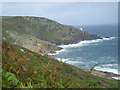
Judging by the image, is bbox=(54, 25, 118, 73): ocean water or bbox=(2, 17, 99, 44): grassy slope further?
bbox=(2, 17, 99, 44): grassy slope

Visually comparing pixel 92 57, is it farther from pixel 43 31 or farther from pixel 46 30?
pixel 46 30

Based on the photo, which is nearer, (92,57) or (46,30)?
(92,57)

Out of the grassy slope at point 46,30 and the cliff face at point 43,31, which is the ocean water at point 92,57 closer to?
the cliff face at point 43,31

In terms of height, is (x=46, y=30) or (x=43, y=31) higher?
(x=46, y=30)

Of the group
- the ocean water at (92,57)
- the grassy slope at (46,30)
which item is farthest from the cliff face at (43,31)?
the ocean water at (92,57)

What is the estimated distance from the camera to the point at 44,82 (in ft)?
10.5

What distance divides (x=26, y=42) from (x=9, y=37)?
1037cm

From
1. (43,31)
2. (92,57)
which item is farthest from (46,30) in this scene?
(92,57)

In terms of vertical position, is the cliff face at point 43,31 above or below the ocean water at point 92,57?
above

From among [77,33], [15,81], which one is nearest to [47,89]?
[15,81]

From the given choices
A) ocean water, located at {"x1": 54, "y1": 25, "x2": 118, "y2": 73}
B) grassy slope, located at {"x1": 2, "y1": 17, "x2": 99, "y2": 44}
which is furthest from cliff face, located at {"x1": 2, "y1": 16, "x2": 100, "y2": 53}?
ocean water, located at {"x1": 54, "y1": 25, "x2": 118, "y2": 73}

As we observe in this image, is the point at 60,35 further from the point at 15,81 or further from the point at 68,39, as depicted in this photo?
the point at 15,81

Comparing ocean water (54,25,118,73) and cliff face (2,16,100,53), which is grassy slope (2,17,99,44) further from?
ocean water (54,25,118,73)

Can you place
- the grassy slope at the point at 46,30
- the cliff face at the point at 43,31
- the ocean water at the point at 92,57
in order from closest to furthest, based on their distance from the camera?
the ocean water at the point at 92,57 → the cliff face at the point at 43,31 → the grassy slope at the point at 46,30
